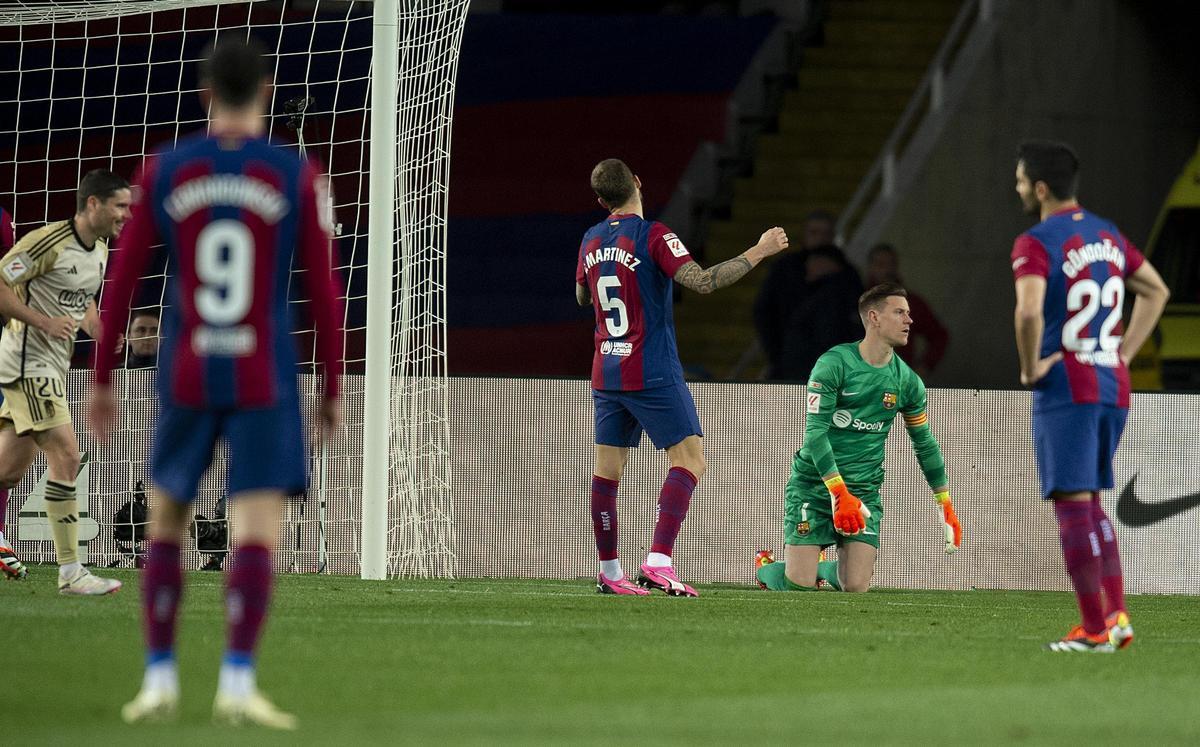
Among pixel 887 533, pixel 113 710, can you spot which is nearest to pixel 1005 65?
pixel 887 533

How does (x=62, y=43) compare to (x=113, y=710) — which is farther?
(x=62, y=43)

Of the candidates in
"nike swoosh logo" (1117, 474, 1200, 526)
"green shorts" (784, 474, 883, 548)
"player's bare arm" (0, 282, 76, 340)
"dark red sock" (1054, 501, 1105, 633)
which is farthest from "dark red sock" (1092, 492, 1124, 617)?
"nike swoosh logo" (1117, 474, 1200, 526)

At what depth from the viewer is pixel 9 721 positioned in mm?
4840

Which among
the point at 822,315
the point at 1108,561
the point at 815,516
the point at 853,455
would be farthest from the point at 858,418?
the point at 1108,561

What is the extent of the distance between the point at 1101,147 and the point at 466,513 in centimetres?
1167

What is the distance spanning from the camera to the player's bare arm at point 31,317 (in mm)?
8492

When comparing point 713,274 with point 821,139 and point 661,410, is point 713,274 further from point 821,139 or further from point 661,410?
point 821,139

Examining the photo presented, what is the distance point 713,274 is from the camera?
8992 millimetres

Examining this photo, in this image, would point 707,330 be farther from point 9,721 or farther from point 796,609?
point 9,721

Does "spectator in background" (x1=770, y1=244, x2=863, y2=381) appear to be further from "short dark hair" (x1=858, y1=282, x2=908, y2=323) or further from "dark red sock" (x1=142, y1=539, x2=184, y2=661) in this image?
"dark red sock" (x1=142, y1=539, x2=184, y2=661)

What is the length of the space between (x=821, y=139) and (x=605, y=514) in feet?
41.7

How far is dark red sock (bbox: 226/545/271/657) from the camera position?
488 centimetres

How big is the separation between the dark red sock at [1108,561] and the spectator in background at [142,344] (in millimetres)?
6779

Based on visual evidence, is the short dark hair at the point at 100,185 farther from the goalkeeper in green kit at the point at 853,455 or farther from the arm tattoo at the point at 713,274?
the goalkeeper in green kit at the point at 853,455
